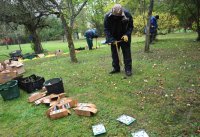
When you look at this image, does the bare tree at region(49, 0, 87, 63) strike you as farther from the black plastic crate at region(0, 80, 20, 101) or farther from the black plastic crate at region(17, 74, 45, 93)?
the black plastic crate at region(0, 80, 20, 101)

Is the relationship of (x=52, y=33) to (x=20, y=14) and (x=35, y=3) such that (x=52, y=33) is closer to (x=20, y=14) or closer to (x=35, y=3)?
(x=20, y=14)

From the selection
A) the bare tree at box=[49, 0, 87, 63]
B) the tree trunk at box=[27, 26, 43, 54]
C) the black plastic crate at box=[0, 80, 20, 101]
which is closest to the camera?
the black plastic crate at box=[0, 80, 20, 101]

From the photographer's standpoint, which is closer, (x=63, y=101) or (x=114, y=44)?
(x=63, y=101)

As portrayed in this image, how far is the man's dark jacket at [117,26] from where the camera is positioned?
20.8 feet

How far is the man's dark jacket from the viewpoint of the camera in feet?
20.8

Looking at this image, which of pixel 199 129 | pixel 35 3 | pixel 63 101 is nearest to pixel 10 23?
pixel 35 3

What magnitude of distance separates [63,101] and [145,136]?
2.10m

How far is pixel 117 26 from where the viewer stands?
21.4ft

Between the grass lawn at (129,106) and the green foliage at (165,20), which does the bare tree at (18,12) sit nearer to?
the grass lawn at (129,106)

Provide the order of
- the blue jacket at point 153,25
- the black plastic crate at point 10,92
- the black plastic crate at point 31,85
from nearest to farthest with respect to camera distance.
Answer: the black plastic crate at point 10,92 < the black plastic crate at point 31,85 < the blue jacket at point 153,25

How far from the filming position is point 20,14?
14.8 metres

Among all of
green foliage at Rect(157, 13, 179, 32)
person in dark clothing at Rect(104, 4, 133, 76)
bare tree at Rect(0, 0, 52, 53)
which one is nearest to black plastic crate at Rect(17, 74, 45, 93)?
person in dark clothing at Rect(104, 4, 133, 76)

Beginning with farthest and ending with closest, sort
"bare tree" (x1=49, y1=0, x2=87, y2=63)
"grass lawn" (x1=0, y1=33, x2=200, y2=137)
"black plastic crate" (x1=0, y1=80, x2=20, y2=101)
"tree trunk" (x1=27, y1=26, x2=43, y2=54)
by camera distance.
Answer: "tree trunk" (x1=27, y1=26, x2=43, y2=54), "bare tree" (x1=49, y1=0, x2=87, y2=63), "black plastic crate" (x1=0, y1=80, x2=20, y2=101), "grass lawn" (x1=0, y1=33, x2=200, y2=137)

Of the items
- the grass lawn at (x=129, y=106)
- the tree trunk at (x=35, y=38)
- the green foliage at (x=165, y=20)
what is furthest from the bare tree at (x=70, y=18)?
the green foliage at (x=165, y=20)
